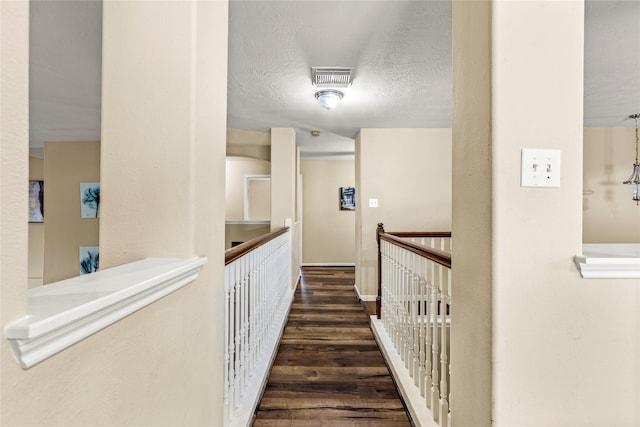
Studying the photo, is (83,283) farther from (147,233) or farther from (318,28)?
(318,28)

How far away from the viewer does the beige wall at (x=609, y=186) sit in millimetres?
4312

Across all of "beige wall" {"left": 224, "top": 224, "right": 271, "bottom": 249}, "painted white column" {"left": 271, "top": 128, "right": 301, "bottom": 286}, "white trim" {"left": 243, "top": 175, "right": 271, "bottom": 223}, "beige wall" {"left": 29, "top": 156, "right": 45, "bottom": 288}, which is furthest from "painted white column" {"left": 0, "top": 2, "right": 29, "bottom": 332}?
"beige wall" {"left": 29, "top": 156, "right": 45, "bottom": 288}

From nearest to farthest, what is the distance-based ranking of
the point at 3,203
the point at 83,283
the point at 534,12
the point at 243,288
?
the point at 3,203
the point at 83,283
the point at 534,12
the point at 243,288

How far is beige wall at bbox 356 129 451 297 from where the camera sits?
13.6 ft

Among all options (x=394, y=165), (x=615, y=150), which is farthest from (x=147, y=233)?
(x=615, y=150)

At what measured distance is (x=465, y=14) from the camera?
1063mm

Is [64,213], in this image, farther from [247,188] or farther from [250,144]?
[247,188]

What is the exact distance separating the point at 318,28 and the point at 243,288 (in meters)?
1.63

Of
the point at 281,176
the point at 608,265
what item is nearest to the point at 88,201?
the point at 281,176

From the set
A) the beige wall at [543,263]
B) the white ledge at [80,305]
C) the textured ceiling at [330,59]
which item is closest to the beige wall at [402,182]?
the textured ceiling at [330,59]

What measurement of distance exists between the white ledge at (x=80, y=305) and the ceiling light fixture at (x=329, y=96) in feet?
7.71

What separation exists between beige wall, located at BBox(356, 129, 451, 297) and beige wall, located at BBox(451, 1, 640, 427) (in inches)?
126

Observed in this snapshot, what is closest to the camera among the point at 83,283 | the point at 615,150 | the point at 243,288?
the point at 83,283

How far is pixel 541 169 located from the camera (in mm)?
922
